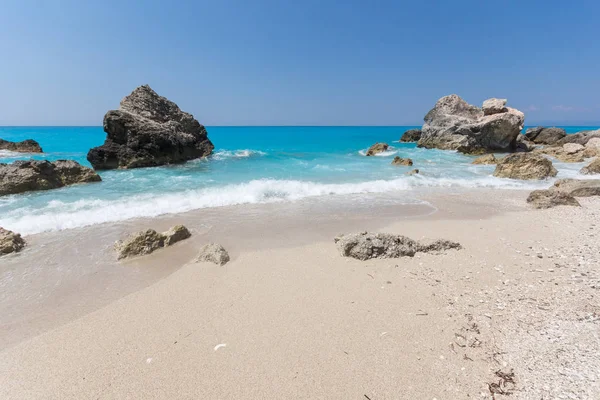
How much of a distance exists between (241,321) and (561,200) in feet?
30.2

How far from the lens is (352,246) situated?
5250 millimetres

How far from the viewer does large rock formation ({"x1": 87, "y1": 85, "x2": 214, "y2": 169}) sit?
1934cm

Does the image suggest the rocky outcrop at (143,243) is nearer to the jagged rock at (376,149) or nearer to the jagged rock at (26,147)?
the jagged rock at (376,149)

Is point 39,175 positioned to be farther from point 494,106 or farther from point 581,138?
point 581,138

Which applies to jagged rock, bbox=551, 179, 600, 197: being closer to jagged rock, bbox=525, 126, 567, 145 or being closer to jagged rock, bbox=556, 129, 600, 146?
jagged rock, bbox=556, 129, 600, 146

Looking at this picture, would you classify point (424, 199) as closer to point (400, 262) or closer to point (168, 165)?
point (400, 262)

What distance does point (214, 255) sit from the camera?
5.19 metres

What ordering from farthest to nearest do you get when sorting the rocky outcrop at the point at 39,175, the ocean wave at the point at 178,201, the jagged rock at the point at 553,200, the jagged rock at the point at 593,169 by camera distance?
the jagged rock at the point at 593,169, the rocky outcrop at the point at 39,175, the jagged rock at the point at 553,200, the ocean wave at the point at 178,201

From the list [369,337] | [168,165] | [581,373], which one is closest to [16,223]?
[369,337]

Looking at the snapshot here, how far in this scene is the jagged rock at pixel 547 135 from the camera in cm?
3338

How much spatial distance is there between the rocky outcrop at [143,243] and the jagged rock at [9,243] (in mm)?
1858

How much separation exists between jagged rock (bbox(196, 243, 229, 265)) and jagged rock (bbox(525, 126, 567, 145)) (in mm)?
39596

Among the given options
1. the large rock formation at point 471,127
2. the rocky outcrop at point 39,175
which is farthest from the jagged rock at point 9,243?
the large rock formation at point 471,127

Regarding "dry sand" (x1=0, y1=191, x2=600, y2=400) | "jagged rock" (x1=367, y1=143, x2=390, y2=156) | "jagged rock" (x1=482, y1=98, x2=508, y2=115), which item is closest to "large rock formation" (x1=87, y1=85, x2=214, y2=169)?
"jagged rock" (x1=367, y1=143, x2=390, y2=156)
